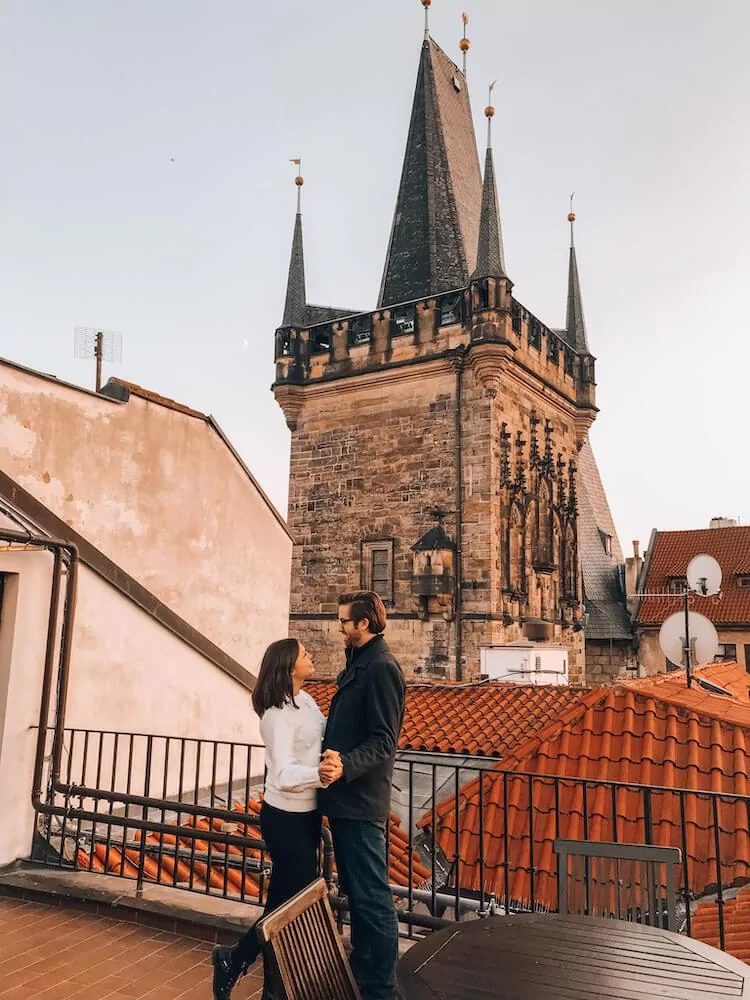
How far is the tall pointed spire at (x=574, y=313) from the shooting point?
26219 millimetres

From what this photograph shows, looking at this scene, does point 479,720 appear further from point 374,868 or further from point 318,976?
point 318,976

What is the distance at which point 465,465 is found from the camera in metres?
20.3

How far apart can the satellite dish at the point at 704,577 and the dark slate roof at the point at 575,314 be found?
41.0 ft

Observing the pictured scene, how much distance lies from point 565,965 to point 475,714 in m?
9.67

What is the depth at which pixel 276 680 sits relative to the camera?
9.59 feet

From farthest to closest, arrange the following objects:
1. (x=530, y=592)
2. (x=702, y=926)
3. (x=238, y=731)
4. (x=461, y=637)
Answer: (x=530, y=592) → (x=461, y=637) → (x=238, y=731) → (x=702, y=926)

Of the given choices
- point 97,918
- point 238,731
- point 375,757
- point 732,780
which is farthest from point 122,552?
point 732,780

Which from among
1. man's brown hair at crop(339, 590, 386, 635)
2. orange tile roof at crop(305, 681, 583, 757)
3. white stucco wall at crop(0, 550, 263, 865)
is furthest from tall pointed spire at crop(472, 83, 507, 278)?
man's brown hair at crop(339, 590, 386, 635)

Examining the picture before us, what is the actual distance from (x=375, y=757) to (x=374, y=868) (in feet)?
1.44

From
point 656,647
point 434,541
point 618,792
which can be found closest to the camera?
point 618,792

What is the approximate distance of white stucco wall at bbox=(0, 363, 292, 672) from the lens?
610 centimetres

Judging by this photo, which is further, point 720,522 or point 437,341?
point 720,522

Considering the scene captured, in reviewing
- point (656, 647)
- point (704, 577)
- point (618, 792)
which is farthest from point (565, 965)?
point (656, 647)

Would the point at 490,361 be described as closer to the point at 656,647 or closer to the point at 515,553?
the point at 515,553
